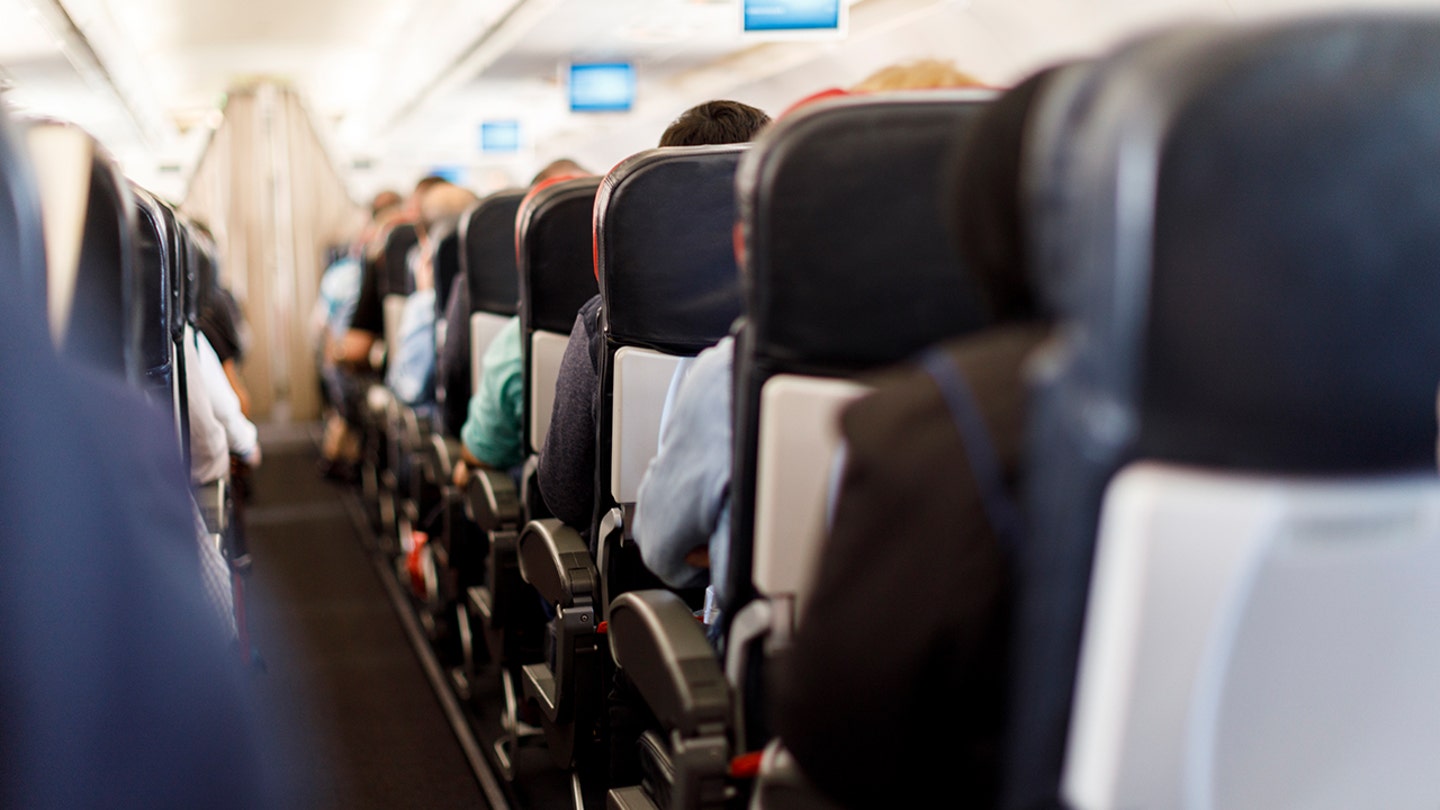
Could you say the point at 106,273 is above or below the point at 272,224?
above

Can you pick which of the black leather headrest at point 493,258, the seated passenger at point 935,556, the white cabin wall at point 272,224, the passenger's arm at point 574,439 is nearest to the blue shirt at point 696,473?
the passenger's arm at point 574,439

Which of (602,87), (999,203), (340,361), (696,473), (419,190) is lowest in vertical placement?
(340,361)

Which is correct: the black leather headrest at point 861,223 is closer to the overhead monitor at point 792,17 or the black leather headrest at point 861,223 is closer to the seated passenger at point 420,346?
the seated passenger at point 420,346

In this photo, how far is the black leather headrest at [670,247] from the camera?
7.25ft

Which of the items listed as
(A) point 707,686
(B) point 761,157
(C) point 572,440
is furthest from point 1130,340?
(C) point 572,440

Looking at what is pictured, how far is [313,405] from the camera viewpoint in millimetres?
10164

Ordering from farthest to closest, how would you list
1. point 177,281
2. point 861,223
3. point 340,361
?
point 340,361 → point 177,281 → point 861,223

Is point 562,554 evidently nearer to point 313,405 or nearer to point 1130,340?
point 1130,340

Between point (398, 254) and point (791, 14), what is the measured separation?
274cm

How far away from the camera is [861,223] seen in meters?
1.49

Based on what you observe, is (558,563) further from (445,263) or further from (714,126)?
(445,263)

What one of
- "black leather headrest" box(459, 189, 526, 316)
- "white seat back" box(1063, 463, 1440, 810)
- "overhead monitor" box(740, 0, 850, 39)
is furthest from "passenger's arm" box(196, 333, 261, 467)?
"overhead monitor" box(740, 0, 850, 39)

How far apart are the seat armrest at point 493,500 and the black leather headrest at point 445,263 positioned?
Answer: 4.01ft

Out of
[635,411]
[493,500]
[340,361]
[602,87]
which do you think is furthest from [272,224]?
[635,411]
